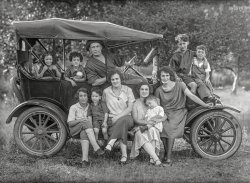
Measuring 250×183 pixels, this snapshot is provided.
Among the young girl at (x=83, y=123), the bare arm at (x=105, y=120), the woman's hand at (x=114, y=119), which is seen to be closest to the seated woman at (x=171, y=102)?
the woman's hand at (x=114, y=119)

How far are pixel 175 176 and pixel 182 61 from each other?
2.08 meters

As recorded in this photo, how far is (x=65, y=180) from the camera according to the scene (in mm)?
4715

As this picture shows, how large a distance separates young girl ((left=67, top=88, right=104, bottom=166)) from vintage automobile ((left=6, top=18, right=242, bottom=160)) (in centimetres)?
18

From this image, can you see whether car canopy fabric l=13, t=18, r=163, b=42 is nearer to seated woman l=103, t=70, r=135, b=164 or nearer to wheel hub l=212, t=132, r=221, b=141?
seated woman l=103, t=70, r=135, b=164

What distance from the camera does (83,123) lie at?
5.46m

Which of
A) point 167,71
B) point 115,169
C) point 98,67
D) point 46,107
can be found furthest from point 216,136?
point 46,107

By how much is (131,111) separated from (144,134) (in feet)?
1.48

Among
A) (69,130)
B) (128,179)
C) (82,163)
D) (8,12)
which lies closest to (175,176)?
(128,179)

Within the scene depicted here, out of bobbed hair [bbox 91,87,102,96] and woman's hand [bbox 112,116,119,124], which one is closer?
woman's hand [bbox 112,116,119,124]

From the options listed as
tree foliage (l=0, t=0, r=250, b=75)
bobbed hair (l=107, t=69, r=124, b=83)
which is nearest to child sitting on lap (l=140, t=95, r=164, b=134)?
bobbed hair (l=107, t=69, r=124, b=83)

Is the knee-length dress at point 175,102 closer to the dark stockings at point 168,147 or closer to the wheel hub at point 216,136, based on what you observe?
the dark stockings at point 168,147

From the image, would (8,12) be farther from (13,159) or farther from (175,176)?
(175,176)

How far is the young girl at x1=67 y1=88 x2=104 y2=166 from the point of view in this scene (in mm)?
5406

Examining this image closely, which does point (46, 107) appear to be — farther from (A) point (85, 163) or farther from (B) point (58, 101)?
(A) point (85, 163)
